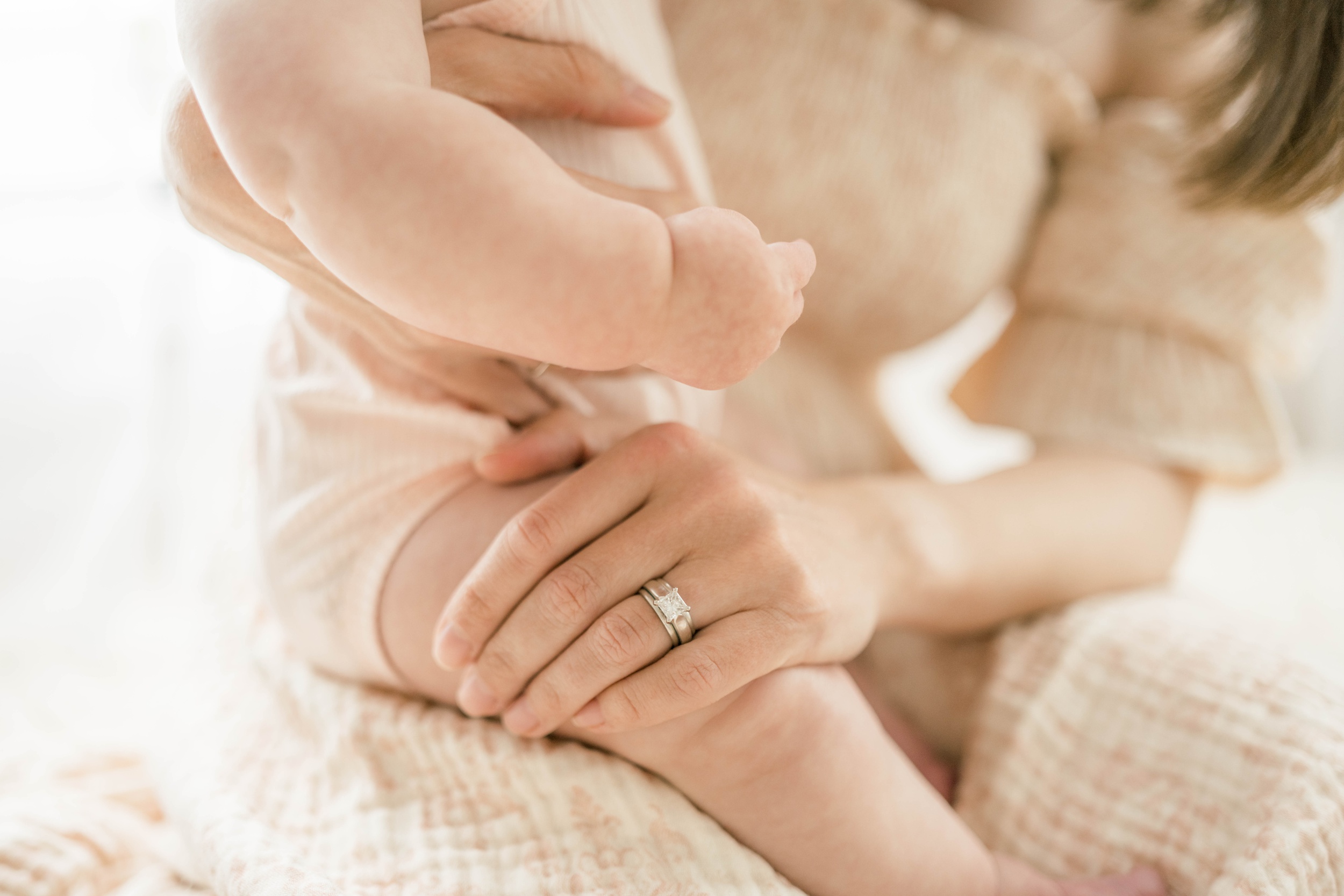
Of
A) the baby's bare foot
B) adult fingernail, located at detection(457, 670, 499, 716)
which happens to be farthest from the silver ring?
the baby's bare foot

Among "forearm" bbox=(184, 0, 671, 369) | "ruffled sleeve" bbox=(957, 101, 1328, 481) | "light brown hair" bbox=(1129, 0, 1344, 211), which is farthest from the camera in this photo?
"ruffled sleeve" bbox=(957, 101, 1328, 481)

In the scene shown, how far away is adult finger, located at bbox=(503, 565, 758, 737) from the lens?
0.43 meters

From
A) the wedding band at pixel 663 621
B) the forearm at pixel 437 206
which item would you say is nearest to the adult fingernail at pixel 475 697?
the wedding band at pixel 663 621

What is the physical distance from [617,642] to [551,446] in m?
0.13

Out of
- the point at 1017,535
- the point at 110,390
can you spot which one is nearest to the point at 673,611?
the point at 1017,535

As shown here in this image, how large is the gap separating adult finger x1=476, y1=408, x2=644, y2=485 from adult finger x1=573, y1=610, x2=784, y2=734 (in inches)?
5.0

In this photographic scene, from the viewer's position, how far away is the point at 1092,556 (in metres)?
0.70

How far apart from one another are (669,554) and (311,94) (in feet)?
0.88

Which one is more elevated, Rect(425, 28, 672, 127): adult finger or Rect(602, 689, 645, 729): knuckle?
Rect(425, 28, 672, 127): adult finger

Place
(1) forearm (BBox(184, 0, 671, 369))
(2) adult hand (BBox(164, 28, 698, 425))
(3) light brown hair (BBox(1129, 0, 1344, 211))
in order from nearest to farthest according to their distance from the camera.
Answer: (1) forearm (BBox(184, 0, 671, 369))
(2) adult hand (BBox(164, 28, 698, 425))
(3) light brown hair (BBox(1129, 0, 1344, 211))

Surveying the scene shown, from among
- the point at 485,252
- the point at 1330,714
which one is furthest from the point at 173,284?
the point at 1330,714

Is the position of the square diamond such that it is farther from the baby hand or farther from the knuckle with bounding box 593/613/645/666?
the baby hand

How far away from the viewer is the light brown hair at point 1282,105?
0.57m

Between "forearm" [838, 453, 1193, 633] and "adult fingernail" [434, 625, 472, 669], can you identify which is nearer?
"adult fingernail" [434, 625, 472, 669]
